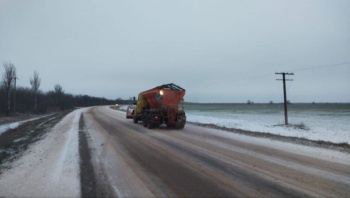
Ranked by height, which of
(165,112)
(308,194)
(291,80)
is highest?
(291,80)

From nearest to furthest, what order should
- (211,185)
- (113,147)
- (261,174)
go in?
1. (211,185)
2. (261,174)
3. (113,147)

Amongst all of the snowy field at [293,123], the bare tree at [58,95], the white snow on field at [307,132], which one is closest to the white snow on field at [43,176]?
the white snow on field at [307,132]

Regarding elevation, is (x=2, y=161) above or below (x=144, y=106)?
below

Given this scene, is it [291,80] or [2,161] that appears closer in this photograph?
[2,161]

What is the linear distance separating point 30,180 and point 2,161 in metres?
3.94

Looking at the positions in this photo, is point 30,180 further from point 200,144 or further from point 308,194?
point 200,144

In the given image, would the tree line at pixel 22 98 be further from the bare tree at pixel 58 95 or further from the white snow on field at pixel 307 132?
the white snow on field at pixel 307 132

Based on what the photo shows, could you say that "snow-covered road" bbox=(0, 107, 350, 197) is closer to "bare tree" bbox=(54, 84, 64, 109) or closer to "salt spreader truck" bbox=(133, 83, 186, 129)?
"salt spreader truck" bbox=(133, 83, 186, 129)

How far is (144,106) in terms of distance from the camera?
2622cm

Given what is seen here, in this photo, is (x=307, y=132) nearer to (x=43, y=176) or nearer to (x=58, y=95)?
(x=43, y=176)

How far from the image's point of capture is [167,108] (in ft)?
74.2

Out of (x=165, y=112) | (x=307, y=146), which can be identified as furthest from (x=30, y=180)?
(x=165, y=112)

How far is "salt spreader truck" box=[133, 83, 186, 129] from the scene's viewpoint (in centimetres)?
2238

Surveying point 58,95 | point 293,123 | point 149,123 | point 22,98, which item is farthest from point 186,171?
point 58,95
